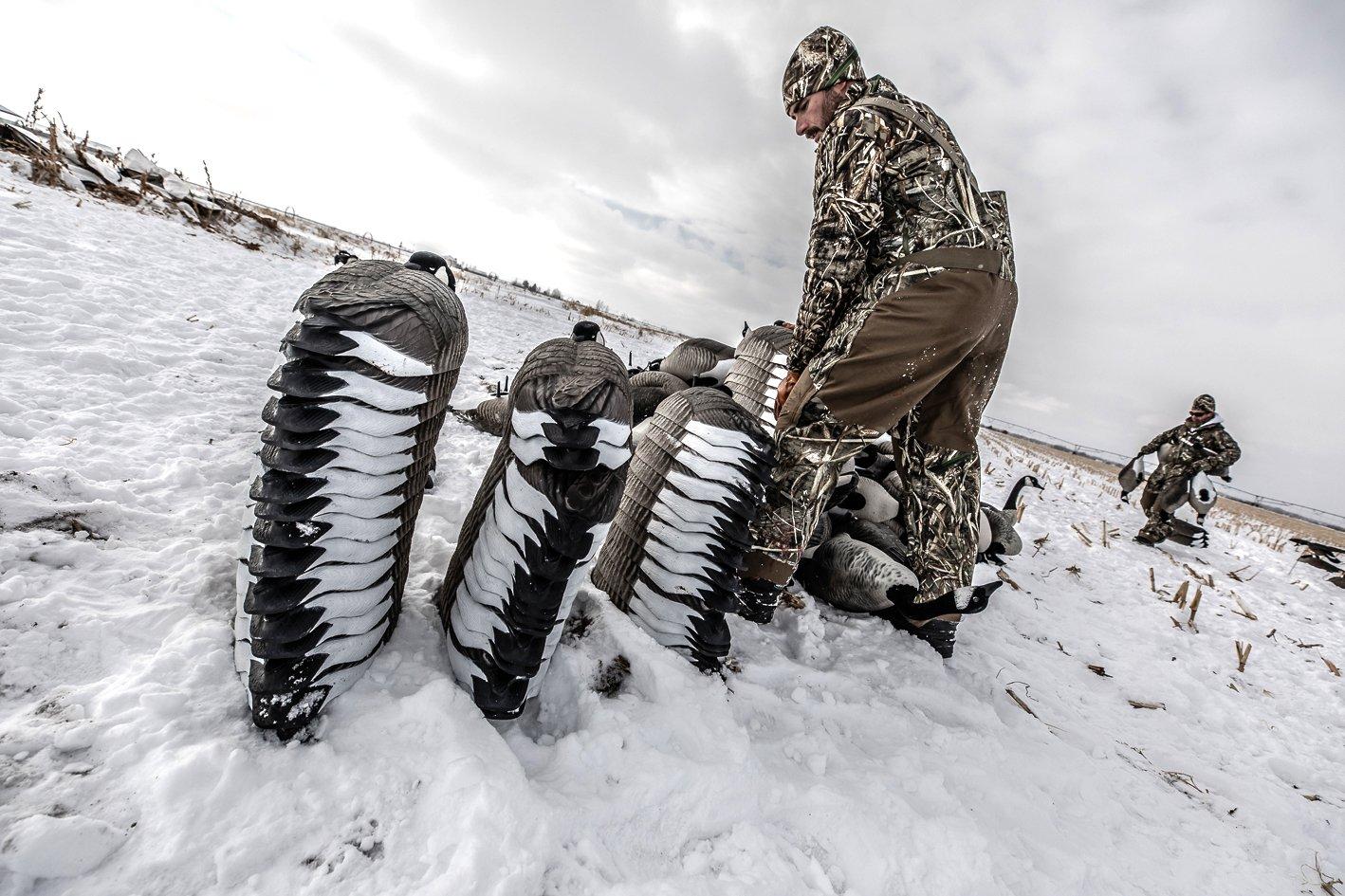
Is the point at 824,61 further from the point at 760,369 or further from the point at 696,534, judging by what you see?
the point at 696,534

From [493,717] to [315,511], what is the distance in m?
0.54

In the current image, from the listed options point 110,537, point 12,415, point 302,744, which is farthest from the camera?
point 12,415

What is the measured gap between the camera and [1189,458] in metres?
7.13

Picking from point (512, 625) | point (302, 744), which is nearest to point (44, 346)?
point (302, 744)

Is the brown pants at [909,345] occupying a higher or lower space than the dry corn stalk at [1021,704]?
higher

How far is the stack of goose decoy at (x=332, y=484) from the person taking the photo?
33.5 inches

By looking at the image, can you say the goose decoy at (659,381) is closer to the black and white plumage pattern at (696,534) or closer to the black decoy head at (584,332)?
the black and white plumage pattern at (696,534)

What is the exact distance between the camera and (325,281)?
1020 millimetres

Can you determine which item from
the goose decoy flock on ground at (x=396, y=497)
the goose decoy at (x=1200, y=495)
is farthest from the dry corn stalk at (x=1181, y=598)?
the goose decoy flock on ground at (x=396, y=497)

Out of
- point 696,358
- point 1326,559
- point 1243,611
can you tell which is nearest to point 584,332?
point 696,358

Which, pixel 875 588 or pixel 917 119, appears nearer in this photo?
pixel 917 119

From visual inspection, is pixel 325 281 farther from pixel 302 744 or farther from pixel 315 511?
pixel 302 744

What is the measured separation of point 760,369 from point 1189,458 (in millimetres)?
8168

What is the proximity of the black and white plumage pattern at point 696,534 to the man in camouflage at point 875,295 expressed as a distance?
41cm
